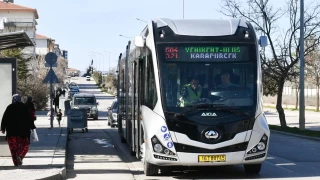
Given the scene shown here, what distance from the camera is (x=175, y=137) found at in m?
13.8

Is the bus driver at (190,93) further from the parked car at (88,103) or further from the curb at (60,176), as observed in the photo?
the parked car at (88,103)

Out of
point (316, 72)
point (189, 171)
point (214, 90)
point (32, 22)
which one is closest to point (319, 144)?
point (189, 171)

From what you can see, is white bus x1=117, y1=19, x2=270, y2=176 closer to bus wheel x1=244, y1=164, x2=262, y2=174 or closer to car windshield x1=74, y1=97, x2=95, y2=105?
bus wheel x1=244, y1=164, x2=262, y2=174

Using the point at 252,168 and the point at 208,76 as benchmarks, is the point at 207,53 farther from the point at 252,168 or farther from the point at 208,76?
the point at 252,168

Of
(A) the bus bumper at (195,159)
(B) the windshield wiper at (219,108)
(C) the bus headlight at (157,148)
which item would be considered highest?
(B) the windshield wiper at (219,108)

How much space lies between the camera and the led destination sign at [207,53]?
1446 cm

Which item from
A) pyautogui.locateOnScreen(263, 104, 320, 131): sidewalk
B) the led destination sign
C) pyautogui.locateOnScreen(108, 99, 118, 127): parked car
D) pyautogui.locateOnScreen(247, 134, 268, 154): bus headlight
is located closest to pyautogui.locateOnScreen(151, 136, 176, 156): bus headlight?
pyautogui.locateOnScreen(247, 134, 268, 154): bus headlight

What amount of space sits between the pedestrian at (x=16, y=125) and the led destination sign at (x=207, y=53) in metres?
3.70

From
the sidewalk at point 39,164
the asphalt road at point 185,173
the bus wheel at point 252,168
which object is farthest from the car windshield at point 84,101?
the bus wheel at point 252,168

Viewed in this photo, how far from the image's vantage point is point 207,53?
14.5 m

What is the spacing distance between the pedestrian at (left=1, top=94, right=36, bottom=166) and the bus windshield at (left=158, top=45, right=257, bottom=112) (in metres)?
3.58

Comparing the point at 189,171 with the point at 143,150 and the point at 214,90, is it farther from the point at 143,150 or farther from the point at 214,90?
the point at 214,90

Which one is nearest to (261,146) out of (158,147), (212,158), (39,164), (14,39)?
(212,158)

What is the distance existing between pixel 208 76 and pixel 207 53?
51 centimetres
